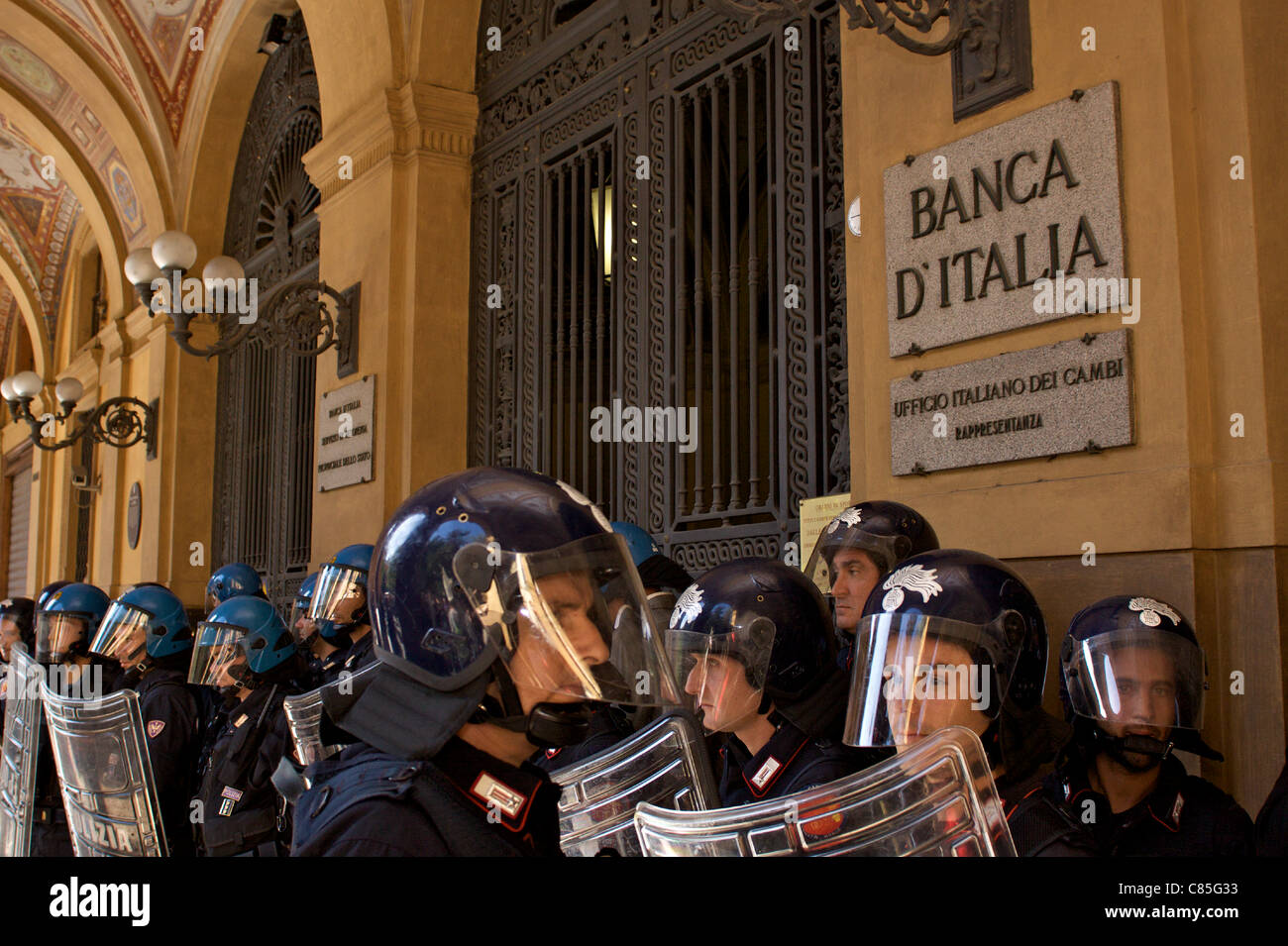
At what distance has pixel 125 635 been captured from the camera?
198 inches

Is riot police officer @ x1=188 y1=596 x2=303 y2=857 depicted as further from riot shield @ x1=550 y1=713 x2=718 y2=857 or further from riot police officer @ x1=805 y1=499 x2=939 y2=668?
riot shield @ x1=550 y1=713 x2=718 y2=857

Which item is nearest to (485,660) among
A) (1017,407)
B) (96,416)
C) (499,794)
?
(499,794)

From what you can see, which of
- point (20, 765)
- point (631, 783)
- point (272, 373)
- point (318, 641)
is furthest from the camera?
point (272, 373)

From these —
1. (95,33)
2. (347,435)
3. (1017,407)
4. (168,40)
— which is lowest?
(1017,407)

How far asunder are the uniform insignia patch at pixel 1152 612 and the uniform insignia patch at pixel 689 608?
37.9 inches

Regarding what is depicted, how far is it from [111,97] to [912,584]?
430 inches

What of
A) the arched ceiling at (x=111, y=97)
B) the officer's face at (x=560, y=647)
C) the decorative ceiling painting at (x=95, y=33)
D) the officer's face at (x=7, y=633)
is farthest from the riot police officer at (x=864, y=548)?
the decorative ceiling painting at (x=95, y=33)

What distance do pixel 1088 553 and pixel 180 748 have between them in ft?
10.8

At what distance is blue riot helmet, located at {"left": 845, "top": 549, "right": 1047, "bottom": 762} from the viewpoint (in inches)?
91.0

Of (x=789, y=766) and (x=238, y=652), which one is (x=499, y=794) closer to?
(x=789, y=766)
